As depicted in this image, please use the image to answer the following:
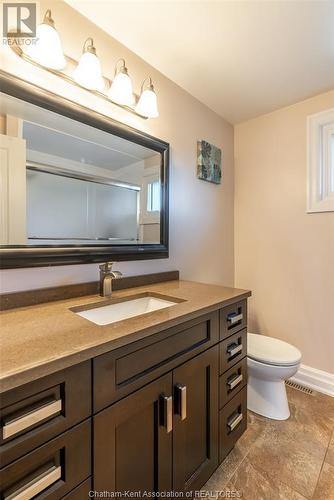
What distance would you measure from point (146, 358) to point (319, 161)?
195 centimetres

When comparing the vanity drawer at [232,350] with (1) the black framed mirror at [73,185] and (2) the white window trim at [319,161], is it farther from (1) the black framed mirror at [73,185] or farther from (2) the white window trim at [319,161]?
(2) the white window trim at [319,161]

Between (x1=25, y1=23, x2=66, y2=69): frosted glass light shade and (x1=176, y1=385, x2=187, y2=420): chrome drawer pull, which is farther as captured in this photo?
(x1=25, y1=23, x2=66, y2=69): frosted glass light shade

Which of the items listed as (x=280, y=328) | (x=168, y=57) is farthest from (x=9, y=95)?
(x=280, y=328)

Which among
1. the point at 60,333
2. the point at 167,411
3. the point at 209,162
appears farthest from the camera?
the point at 209,162

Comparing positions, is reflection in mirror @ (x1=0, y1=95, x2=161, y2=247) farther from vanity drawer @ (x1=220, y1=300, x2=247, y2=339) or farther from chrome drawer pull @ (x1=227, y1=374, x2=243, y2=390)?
chrome drawer pull @ (x1=227, y1=374, x2=243, y2=390)

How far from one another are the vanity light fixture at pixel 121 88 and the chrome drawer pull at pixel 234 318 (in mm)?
1260

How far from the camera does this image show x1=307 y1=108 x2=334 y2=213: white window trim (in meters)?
1.83

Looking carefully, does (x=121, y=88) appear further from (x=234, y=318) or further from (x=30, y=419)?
(x=30, y=419)

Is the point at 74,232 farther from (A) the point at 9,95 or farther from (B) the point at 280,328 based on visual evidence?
(B) the point at 280,328

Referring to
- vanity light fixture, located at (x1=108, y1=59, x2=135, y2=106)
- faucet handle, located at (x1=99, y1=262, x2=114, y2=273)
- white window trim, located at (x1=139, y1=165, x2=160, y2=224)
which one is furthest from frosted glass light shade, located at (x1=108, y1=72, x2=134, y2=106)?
faucet handle, located at (x1=99, y1=262, x2=114, y2=273)

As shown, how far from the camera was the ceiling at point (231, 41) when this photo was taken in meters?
1.18

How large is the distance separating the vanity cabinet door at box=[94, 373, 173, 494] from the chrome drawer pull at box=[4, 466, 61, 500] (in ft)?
0.35

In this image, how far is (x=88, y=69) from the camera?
1.12m

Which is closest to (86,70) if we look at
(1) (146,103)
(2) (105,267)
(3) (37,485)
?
(1) (146,103)
